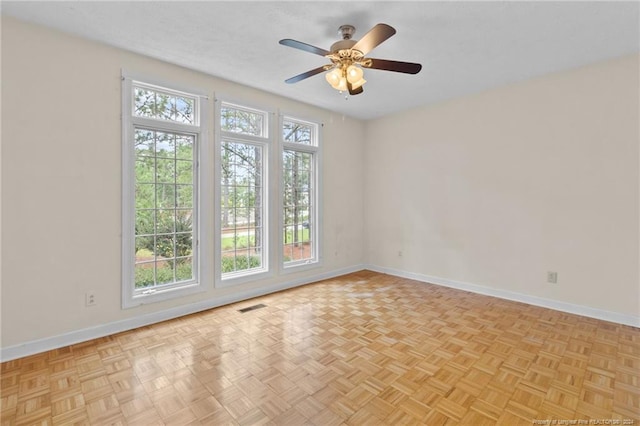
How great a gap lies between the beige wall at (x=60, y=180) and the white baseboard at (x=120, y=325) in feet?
0.16

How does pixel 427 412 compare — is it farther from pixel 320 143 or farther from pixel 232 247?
pixel 320 143

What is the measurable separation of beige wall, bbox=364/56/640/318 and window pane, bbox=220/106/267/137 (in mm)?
2280

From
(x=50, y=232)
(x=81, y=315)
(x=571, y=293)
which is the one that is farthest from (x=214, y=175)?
(x=571, y=293)

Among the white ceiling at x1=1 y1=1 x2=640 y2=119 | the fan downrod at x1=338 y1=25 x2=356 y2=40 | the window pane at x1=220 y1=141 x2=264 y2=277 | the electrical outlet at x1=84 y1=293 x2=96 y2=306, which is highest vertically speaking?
the white ceiling at x1=1 y1=1 x2=640 y2=119

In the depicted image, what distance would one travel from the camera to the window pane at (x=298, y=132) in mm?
4551

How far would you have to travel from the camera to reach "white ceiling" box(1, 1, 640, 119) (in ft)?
7.65

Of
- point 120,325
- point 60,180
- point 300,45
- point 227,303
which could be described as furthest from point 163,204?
point 300,45

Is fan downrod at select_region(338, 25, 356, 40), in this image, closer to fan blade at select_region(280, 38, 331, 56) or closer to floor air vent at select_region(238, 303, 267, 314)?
fan blade at select_region(280, 38, 331, 56)

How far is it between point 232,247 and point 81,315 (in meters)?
1.63

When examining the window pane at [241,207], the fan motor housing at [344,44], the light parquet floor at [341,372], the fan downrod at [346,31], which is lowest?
the light parquet floor at [341,372]

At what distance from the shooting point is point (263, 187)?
4273 mm

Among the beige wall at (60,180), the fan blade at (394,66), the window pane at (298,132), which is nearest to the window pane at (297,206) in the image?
the window pane at (298,132)

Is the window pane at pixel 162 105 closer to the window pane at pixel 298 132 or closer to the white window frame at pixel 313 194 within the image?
the white window frame at pixel 313 194

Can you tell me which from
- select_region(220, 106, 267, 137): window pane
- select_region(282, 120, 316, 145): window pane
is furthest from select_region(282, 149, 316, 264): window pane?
select_region(220, 106, 267, 137): window pane
